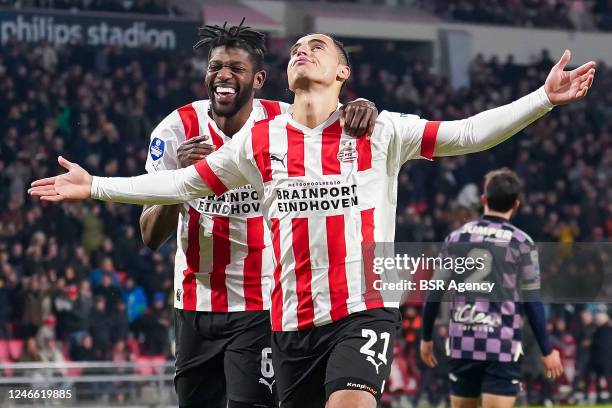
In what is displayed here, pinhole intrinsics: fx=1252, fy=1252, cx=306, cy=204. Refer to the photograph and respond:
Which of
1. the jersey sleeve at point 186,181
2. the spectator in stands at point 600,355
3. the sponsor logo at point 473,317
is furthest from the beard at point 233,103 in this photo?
the spectator in stands at point 600,355

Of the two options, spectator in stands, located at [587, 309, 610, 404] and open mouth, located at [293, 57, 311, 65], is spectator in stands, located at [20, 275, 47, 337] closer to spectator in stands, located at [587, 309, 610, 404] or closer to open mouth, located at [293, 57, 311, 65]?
spectator in stands, located at [587, 309, 610, 404]

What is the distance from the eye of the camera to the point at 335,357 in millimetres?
5164

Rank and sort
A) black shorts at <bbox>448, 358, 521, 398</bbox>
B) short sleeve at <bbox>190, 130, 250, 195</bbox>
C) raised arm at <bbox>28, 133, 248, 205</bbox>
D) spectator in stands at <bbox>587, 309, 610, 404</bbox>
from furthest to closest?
spectator in stands at <bbox>587, 309, 610, 404</bbox>
black shorts at <bbox>448, 358, 521, 398</bbox>
short sleeve at <bbox>190, 130, 250, 195</bbox>
raised arm at <bbox>28, 133, 248, 205</bbox>

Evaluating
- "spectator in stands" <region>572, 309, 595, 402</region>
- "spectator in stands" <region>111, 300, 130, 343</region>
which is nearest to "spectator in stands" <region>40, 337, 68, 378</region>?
"spectator in stands" <region>111, 300, 130, 343</region>

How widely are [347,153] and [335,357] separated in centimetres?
87

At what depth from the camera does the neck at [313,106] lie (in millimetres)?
5441

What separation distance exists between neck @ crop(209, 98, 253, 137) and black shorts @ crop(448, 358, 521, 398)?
296 cm

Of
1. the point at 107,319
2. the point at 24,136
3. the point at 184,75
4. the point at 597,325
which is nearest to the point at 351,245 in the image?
the point at 107,319

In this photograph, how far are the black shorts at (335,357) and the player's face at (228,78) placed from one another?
1.35 meters

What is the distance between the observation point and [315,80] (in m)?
5.45

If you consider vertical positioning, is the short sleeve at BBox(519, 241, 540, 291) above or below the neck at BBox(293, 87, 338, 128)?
below

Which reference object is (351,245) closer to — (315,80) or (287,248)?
(287,248)

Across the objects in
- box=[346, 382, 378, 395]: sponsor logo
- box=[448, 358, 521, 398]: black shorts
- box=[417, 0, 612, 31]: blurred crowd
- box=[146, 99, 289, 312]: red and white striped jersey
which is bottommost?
box=[448, 358, 521, 398]: black shorts

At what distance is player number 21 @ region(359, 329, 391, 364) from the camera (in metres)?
5.14
